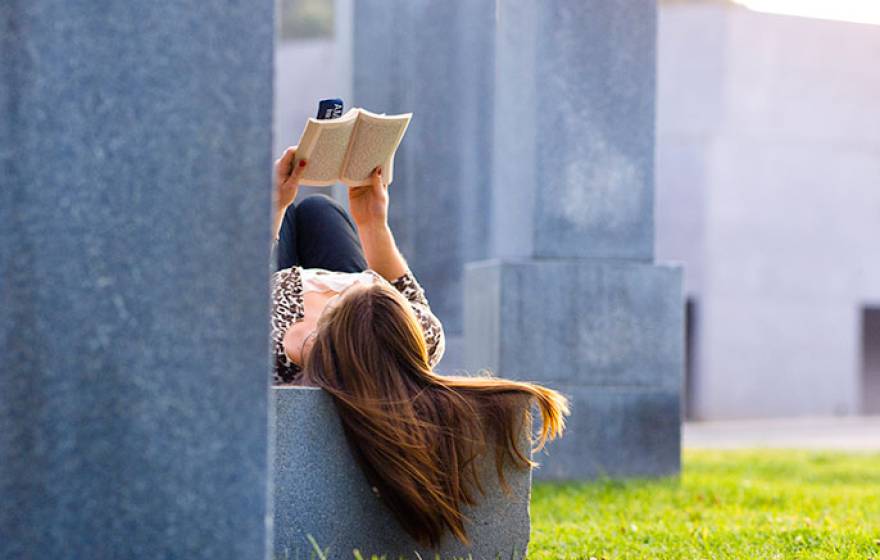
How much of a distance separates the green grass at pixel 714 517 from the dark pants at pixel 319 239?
1.28 meters

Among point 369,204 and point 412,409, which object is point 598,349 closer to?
point 369,204

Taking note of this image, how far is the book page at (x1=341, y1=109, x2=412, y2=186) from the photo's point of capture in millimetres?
4562

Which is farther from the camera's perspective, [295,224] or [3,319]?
[295,224]

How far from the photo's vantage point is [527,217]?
23.6ft

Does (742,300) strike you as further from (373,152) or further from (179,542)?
(179,542)

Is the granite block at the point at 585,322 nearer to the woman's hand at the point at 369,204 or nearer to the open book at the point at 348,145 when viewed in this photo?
the woman's hand at the point at 369,204

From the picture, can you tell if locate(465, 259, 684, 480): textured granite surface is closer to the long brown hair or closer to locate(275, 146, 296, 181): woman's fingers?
locate(275, 146, 296, 181): woman's fingers

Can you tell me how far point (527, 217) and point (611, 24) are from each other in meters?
1.11

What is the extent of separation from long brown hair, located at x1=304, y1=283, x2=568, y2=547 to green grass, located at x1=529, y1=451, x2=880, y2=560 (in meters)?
0.61

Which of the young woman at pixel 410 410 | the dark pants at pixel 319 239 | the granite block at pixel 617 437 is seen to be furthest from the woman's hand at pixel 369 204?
the granite block at pixel 617 437

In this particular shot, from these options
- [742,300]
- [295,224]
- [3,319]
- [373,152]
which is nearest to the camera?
[3,319]

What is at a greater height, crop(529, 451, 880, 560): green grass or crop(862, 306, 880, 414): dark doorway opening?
crop(529, 451, 880, 560): green grass

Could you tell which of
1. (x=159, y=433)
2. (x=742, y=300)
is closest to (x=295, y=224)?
(x=159, y=433)

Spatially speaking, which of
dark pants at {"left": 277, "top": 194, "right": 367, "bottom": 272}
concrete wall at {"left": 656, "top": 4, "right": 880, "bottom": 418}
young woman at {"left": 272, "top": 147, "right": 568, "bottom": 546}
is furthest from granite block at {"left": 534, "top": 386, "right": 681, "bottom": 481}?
concrete wall at {"left": 656, "top": 4, "right": 880, "bottom": 418}
